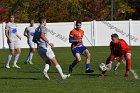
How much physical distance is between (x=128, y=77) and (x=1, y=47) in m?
24.1

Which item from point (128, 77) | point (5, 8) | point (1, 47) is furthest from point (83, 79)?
point (5, 8)

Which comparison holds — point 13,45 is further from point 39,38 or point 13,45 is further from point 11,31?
point 39,38

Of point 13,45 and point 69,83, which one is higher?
point 13,45

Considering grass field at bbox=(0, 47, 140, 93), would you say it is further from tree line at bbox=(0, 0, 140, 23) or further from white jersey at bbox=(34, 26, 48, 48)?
tree line at bbox=(0, 0, 140, 23)

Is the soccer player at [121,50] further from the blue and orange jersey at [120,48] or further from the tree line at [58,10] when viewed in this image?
the tree line at [58,10]

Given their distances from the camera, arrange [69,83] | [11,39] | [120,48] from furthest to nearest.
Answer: [11,39], [120,48], [69,83]

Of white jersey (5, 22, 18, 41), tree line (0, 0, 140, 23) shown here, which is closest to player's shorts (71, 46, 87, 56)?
white jersey (5, 22, 18, 41)

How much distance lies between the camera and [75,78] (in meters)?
16.8

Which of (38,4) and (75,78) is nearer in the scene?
(75,78)

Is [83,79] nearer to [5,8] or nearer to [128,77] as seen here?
[128,77]

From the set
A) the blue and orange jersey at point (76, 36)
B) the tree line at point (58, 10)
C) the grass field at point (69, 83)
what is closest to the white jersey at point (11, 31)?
the grass field at point (69, 83)

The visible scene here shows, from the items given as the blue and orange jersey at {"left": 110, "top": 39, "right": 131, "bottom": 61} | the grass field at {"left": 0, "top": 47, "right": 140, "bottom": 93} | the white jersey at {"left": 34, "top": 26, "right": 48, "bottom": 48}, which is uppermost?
the white jersey at {"left": 34, "top": 26, "right": 48, "bottom": 48}

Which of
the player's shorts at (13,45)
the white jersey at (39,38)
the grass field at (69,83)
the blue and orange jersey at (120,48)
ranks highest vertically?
the white jersey at (39,38)

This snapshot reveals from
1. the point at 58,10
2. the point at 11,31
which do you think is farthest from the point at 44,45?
the point at 58,10
